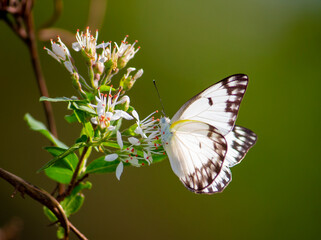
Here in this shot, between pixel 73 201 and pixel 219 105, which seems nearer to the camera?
→ pixel 73 201

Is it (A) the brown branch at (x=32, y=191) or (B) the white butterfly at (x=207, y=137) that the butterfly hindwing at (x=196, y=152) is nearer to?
(B) the white butterfly at (x=207, y=137)

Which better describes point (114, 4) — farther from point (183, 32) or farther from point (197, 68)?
point (197, 68)

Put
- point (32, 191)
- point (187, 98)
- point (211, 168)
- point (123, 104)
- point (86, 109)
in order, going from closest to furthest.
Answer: point (32, 191), point (86, 109), point (123, 104), point (211, 168), point (187, 98)

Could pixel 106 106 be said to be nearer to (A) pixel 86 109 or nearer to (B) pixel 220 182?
(A) pixel 86 109

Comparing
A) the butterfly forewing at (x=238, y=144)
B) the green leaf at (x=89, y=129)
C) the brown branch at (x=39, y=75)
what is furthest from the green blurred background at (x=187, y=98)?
the green leaf at (x=89, y=129)

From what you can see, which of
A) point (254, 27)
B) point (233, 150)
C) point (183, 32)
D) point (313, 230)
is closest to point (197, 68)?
point (183, 32)

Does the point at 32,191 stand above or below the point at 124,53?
below

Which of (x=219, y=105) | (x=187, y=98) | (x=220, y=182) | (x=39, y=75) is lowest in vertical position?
(x=220, y=182)

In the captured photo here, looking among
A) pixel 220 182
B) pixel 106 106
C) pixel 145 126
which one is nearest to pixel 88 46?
pixel 106 106
